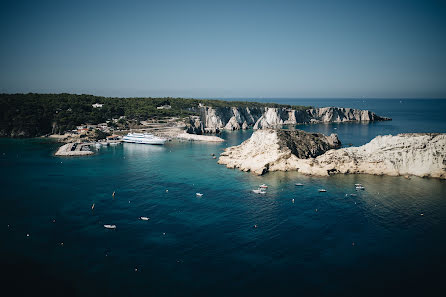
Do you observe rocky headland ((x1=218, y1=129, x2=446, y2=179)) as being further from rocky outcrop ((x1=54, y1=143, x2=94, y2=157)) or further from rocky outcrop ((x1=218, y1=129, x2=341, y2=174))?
rocky outcrop ((x1=54, y1=143, x2=94, y2=157))

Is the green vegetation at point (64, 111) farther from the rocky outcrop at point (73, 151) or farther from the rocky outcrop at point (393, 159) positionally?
the rocky outcrop at point (393, 159)

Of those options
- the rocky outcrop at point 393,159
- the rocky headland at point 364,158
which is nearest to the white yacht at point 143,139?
the rocky headland at point 364,158

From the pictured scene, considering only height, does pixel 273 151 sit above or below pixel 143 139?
above

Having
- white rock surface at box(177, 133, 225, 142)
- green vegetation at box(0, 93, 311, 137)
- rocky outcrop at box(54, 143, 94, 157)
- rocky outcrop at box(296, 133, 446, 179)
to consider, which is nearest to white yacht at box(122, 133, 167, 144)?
white rock surface at box(177, 133, 225, 142)

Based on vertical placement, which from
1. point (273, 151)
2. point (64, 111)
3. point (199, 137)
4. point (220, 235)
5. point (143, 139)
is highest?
point (64, 111)

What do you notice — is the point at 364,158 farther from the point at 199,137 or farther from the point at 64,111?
the point at 64,111

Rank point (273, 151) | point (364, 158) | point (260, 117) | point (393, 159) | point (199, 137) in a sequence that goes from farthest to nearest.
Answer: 1. point (260, 117)
2. point (199, 137)
3. point (273, 151)
4. point (364, 158)
5. point (393, 159)

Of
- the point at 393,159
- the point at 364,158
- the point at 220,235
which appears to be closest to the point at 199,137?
the point at 364,158

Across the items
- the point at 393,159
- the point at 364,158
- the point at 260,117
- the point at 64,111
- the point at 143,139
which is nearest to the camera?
the point at 393,159

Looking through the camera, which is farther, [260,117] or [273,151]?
[260,117]
